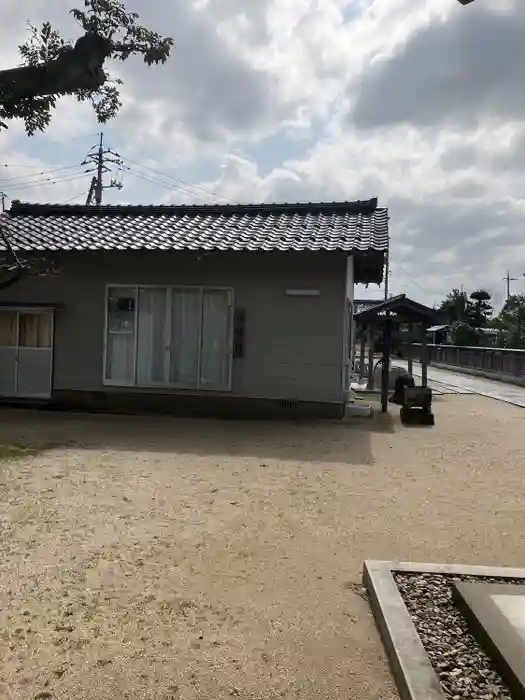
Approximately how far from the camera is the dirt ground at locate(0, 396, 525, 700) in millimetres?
2764

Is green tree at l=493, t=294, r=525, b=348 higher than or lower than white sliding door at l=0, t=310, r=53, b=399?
higher

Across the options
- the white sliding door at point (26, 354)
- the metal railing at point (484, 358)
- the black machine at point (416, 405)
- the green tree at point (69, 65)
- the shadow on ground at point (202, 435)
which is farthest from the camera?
the metal railing at point (484, 358)

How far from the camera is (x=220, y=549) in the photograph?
430 centimetres

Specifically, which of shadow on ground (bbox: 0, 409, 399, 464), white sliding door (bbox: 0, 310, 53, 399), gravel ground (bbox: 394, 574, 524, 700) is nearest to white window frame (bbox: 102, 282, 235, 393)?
shadow on ground (bbox: 0, 409, 399, 464)

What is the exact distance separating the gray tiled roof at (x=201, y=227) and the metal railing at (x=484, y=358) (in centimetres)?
722

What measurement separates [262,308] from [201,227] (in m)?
2.61

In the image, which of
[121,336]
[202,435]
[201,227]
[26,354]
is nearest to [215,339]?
[121,336]

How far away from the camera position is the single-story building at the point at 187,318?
34.2ft

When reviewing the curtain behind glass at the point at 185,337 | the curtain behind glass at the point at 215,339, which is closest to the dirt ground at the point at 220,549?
the curtain behind glass at the point at 215,339

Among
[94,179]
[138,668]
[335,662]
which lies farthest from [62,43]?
[94,179]

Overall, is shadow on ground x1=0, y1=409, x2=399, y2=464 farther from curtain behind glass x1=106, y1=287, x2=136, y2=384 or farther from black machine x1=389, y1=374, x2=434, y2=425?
curtain behind glass x1=106, y1=287, x2=136, y2=384

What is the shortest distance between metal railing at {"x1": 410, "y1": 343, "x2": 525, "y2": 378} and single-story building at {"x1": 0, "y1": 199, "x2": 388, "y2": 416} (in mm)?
8597

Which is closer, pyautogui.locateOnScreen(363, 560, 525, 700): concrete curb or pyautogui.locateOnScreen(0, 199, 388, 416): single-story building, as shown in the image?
pyautogui.locateOnScreen(363, 560, 525, 700): concrete curb

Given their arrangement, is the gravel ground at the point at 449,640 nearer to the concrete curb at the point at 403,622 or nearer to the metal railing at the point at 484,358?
the concrete curb at the point at 403,622
